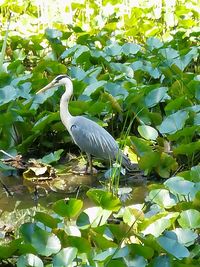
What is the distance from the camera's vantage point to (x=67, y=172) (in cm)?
500

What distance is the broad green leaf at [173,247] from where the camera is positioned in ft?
9.30

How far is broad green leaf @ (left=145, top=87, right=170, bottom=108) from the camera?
5188 mm

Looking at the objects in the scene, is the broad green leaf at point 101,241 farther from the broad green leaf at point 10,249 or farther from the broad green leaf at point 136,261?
the broad green leaf at point 10,249

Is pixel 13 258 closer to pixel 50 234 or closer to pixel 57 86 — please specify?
pixel 50 234

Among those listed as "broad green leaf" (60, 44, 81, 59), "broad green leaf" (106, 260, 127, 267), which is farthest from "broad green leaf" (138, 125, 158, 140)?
"broad green leaf" (106, 260, 127, 267)

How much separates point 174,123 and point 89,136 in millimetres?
638

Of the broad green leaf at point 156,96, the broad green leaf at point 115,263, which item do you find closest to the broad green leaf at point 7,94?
the broad green leaf at point 156,96

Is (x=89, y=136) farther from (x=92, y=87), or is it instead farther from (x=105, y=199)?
(x=105, y=199)

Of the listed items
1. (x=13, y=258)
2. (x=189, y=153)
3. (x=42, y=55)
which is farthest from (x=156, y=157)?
(x=42, y=55)

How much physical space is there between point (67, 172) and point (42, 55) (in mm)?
2383

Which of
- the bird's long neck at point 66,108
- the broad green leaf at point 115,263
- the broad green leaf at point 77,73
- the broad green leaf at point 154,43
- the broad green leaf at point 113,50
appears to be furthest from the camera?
the broad green leaf at point 154,43

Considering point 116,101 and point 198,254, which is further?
point 116,101

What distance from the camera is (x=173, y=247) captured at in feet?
9.41

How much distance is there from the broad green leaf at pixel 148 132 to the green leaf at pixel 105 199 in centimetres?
157
